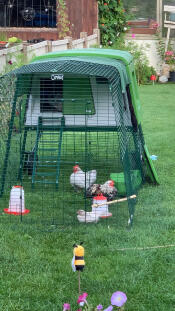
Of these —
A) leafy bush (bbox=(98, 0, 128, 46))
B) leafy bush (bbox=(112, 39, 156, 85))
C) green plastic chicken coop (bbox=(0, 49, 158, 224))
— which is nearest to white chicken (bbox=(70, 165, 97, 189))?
green plastic chicken coop (bbox=(0, 49, 158, 224))

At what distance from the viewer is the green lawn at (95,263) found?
3.36m

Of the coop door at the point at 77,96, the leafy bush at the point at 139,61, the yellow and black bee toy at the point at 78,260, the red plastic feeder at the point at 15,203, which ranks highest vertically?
the leafy bush at the point at 139,61

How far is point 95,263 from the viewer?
3.85 metres

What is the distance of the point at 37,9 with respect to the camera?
15.9m

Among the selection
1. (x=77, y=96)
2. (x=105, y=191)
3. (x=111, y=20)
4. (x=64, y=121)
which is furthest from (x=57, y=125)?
(x=111, y=20)

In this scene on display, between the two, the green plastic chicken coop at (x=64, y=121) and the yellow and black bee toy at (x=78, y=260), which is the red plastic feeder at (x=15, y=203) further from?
the yellow and black bee toy at (x=78, y=260)

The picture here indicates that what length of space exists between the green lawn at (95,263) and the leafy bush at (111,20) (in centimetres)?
1182

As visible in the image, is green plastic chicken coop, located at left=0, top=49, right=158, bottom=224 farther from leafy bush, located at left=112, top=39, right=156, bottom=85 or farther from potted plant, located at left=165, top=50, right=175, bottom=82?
potted plant, located at left=165, top=50, right=175, bottom=82

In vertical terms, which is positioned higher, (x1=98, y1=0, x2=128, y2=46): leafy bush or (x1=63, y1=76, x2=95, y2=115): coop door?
(x1=98, y1=0, x2=128, y2=46): leafy bush

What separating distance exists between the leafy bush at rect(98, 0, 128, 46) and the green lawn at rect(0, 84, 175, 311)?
38.8 ft

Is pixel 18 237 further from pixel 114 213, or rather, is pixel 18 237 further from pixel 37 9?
pixel 37 9

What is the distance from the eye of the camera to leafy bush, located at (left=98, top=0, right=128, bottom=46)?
16516 millimetres

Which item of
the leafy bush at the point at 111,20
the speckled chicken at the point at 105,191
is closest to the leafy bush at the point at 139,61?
the leafy bush at the point at 111,20

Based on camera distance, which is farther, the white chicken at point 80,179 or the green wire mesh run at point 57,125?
the white chicken at point 80,179
